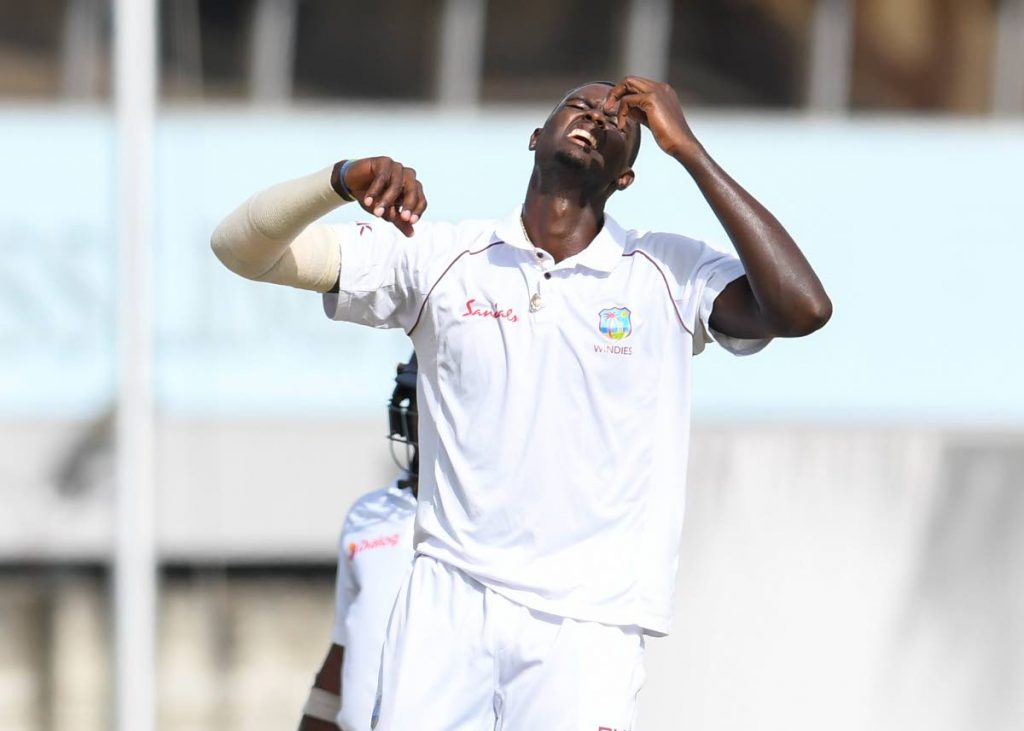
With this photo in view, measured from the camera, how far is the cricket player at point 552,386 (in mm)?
2900

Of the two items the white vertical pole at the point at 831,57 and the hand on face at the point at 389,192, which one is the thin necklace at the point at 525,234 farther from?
the white vertical pole at the point at 831,57

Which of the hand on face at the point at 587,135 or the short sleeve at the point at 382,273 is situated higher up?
the hand on face at the point at 587,135

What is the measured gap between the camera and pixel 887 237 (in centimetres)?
724

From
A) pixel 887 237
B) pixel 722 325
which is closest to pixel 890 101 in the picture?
pixel 887 237

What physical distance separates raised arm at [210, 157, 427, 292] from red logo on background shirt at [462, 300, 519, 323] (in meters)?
0.21

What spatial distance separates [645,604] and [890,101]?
205 inches

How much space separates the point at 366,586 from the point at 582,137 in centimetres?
123

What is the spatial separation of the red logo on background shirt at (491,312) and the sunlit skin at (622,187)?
15 centimetres

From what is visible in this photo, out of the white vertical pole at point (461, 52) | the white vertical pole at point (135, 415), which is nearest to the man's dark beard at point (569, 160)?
the white vertical pole at point (135, 415)

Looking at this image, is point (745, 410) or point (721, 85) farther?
point (721, 85)

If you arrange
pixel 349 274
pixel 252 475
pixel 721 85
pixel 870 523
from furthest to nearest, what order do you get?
pixel 721 85
pixel 252 475
pixel 870 523
pixel 349 274

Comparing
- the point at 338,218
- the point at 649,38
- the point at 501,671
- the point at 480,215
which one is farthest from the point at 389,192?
the point at 649,38

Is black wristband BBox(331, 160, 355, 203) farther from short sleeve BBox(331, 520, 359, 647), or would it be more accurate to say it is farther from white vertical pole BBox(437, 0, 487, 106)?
white vertical pole BBox(437, 0, 487, 106)

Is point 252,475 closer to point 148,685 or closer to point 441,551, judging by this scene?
point 148,685
